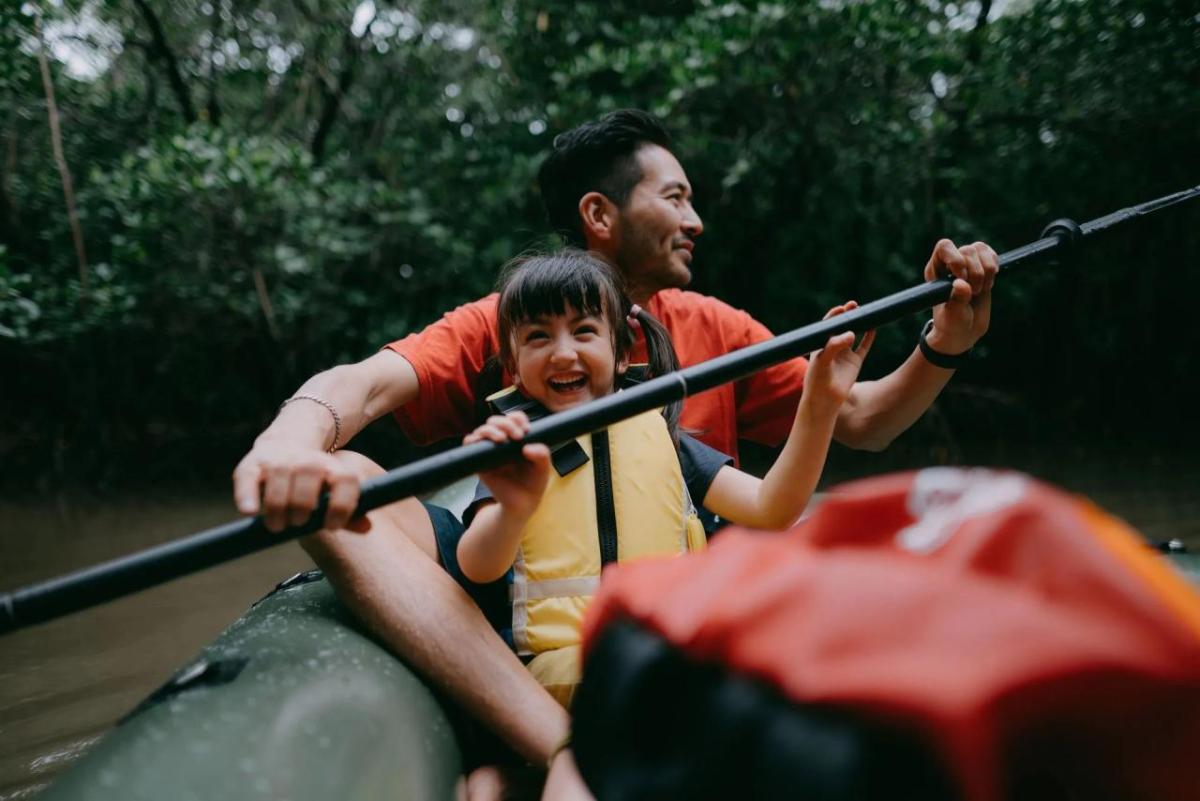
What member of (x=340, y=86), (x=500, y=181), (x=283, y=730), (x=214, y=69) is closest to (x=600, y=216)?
(x=283, y=730)

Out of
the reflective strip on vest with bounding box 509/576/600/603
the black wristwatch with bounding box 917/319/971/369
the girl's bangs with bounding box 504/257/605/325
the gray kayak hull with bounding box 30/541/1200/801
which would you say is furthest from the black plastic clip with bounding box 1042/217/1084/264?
the gray kayak hull with bounding box 30/541/1200/801

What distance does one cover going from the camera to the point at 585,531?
108cm

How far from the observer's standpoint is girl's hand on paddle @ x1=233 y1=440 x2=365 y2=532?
763 millimetres

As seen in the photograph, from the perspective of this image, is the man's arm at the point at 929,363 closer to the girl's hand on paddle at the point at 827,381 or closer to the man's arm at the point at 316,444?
the girl's hand on paddle at the point at 827,381

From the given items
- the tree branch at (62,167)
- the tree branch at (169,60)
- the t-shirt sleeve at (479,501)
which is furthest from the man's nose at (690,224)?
the tree branch at (169,60)

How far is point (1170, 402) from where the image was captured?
5586mm

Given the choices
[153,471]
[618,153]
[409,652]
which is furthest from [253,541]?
[153,471]

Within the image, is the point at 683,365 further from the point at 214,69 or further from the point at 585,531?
the point at 214,69

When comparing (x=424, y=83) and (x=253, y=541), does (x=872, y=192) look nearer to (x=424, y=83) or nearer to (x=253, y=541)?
(x=424, y=83)

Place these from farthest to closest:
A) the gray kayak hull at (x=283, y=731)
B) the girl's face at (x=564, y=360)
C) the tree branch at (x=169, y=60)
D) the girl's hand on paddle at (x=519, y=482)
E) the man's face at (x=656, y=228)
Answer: the tree branch at (x=169, y=60), the man's face at (x=656, y=228), the girl's face at (x=564, y=360), the girl's hand on paddle at (x=519, y=482), the gray kayak hull at (x=283, y=731)

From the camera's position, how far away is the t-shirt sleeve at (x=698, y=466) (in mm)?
1240

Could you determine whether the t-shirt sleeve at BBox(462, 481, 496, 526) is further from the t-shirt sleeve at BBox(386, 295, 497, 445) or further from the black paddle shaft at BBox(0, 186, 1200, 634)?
the t-shirt sleeve at BBox(386, 295, 497, 445)

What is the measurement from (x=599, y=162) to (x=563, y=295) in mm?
681

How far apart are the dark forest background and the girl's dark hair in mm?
2087
